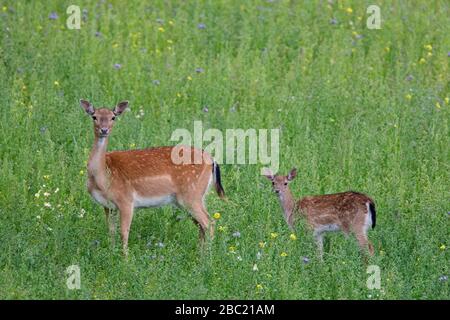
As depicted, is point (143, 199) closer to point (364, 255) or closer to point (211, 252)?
point (211, 252)

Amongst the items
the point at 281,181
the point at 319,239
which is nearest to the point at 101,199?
the point at 281,181


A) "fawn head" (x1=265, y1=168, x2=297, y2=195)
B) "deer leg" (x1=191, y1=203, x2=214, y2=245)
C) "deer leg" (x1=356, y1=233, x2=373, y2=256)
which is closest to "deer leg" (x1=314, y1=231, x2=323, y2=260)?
"deer leg" (x1=356, y1=233, x2=373, y2=256)

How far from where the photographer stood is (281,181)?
1229 cm

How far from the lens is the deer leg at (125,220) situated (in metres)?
11.5

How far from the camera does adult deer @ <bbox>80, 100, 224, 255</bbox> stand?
38.4 ft

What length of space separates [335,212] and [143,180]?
172 centimetres

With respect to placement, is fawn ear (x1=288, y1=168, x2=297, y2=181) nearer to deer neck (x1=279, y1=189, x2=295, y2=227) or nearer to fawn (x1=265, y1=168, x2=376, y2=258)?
fawn (x1=265, y1=168, x2=376, y2=258)

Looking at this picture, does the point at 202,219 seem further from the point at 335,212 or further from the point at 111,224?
the point at 335,212

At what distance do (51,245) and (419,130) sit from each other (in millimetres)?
4668

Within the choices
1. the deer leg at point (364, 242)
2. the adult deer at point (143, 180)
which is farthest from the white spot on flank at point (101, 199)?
the deer leg at point (364, 242)

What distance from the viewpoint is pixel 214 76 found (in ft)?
50.2

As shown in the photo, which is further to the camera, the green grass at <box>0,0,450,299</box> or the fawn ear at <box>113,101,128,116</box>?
the fawn ear at <box>113,101,128,116</box>

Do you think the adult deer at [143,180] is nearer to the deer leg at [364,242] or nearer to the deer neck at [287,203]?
the deer neck at [287,203]
